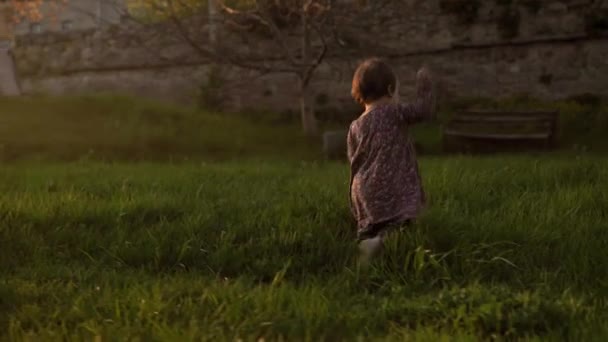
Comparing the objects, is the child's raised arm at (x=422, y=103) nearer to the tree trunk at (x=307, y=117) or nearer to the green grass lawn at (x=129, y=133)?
the green grass lawn at (x=129, y=133)

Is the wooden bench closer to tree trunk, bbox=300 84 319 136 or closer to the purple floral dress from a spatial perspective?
tree trunk, bbox=300 84 319 136

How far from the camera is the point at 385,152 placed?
4.09 meters

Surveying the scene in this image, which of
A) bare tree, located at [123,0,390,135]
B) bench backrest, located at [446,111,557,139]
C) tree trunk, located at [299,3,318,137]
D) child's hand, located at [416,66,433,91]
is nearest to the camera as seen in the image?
Result: child's hand, located at [416,66,433,91]

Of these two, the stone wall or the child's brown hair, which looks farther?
the stone wall

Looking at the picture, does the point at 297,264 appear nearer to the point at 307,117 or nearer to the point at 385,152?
the point at 385,152

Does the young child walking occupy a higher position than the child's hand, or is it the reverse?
the child's hand

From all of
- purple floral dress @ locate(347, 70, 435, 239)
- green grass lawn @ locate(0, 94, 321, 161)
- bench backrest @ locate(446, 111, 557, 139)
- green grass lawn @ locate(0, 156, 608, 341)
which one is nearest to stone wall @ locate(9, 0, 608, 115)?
green grass lawn @ locate(0, 94, 321, 161)

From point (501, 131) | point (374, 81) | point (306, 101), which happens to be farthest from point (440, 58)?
point (374, 81)

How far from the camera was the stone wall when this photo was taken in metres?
13.0

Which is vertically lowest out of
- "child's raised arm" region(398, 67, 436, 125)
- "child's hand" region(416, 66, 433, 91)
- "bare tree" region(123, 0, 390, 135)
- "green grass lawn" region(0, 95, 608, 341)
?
"green grass lawn" region(0, 95, 608, 341)

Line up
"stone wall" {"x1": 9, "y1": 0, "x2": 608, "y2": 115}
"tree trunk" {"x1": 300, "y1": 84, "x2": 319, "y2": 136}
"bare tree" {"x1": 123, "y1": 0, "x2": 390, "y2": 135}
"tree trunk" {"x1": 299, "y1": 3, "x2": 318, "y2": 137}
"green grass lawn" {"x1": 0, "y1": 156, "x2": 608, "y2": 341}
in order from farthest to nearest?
"bare tree" {"x1": 123, "y1": 0, "x2": 390, "y2": 135}, "stone wall" {"x1": 9, "y1": 0, "x2": 608, "y2": 115}, "tree trunk" {"x1": 300, "y1": 84, "x2": 319, "y2": 136}, "tree trunk" {"x1": 299, "y1": 3, "x2": 318, "y2": 137}, "green grass lawn" {"x1": 0, "y1": 156, "x2": 608, "y2": 341}

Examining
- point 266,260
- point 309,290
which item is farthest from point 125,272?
point 309,290

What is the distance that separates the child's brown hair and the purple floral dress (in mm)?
96

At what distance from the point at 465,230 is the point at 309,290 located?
133 cm
